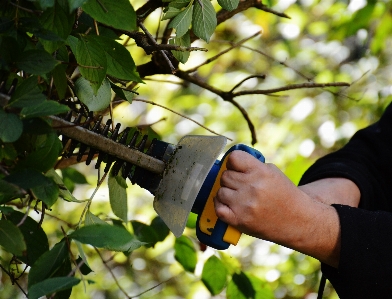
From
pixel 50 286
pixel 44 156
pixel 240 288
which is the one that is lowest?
pixel 240 288

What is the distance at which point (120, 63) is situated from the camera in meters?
0.69

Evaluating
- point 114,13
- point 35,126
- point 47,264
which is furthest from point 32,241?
point 114,13

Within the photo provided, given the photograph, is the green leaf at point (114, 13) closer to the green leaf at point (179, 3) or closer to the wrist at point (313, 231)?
the green leaf at point (179, 3)

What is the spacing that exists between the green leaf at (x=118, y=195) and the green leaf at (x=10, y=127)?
325mm

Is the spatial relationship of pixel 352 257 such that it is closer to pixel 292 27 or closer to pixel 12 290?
pixel 292 27

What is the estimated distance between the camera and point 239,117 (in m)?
2.76

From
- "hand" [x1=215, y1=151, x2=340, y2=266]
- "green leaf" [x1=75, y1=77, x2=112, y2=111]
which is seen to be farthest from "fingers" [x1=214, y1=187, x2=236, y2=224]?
"green leaf" [x1=75, y1=77, x2=112, y2=111]

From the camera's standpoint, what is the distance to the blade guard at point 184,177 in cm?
83

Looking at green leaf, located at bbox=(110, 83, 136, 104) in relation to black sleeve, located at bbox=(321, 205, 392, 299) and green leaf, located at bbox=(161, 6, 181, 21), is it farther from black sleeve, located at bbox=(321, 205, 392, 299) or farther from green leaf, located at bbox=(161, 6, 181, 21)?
black sleeve, located at bbox=(321, 205, 392, 299)

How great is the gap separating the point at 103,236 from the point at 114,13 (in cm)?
24

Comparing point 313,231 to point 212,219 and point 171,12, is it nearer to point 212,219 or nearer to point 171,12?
point 212,219

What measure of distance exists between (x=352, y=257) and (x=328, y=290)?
5.99 ft

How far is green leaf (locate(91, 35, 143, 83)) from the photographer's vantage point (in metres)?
0.68

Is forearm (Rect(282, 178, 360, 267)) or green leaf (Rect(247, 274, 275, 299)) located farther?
A: green leaf (Rect(247, 274, 275, 299))
